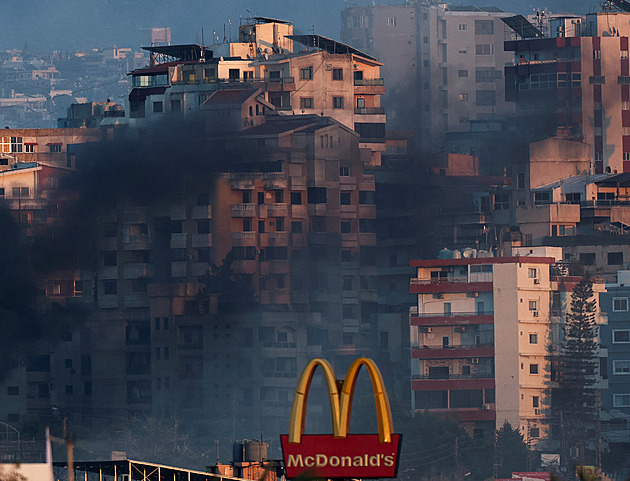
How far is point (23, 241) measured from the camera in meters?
90.3

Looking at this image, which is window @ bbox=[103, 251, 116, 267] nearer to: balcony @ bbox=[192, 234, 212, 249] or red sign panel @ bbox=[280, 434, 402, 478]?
balcony @ bbox=[192, 234, 212, 249]

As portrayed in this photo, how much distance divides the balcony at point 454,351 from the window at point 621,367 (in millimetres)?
4815

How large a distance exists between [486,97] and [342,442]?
9683cm

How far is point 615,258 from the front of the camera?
91.7 metres

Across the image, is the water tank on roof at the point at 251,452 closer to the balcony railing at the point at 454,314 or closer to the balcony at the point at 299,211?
the balcony railing at the point at 454,314

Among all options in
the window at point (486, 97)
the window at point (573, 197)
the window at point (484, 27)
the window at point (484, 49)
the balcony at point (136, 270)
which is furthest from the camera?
the window at point (484, 27)

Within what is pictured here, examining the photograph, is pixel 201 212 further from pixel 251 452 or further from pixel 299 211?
pixel 251 452

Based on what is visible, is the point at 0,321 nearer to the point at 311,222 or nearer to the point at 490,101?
the point at 311,222

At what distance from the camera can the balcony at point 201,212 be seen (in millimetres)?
91062

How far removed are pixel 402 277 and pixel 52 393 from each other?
16.4 meters

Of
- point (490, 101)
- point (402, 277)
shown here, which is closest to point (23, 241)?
point (402, 277)

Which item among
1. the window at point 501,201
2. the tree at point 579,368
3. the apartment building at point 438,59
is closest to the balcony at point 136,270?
the window at point 501,201

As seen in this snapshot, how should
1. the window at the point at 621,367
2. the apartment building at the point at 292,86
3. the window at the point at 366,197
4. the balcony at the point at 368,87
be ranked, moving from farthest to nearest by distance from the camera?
the balcony at the point at 368,87 → the apartment building at the point at 292,86 → the window at the point at 366,197 → the window at the point at 621,367

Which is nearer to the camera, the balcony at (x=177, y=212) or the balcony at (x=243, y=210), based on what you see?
the balcony at (x=243, y=210)
